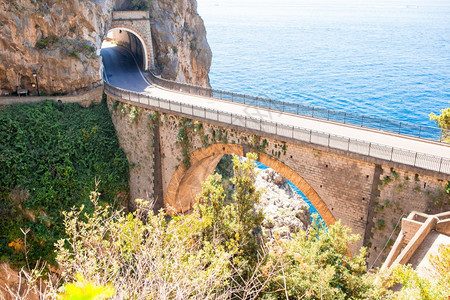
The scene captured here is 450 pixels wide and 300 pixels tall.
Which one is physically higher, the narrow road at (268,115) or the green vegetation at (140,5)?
the green vegetation at (140,5)

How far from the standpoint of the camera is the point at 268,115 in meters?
25.2

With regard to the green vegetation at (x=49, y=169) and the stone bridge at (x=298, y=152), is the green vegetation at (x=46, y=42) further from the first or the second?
the stone bridge at (x=298, y=152)

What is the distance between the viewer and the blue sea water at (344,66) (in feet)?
180

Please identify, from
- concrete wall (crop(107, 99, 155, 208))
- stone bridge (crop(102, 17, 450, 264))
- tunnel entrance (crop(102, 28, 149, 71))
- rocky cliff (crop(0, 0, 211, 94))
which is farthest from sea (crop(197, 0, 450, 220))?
rocky cliff (crop(0, 0, 211, 94))

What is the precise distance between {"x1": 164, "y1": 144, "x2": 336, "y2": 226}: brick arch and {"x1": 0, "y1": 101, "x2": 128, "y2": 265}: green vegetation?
4.36m

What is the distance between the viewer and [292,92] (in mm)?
60281

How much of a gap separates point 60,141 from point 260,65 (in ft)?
180

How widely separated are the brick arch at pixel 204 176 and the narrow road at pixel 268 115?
267 cm

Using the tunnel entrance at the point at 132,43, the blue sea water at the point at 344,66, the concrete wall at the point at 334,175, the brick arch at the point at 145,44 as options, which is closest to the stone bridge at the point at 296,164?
the concrete wall at the point at 334,175

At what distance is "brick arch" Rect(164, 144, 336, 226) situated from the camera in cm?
2103

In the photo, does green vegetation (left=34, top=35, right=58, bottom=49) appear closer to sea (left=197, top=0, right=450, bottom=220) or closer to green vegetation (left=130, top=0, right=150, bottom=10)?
green vegetation (left=130, top=0, right=150, bottom=10)

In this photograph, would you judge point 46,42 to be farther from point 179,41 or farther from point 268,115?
point 268,115

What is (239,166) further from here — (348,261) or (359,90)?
(359,90)

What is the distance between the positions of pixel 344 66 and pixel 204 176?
172 feet
